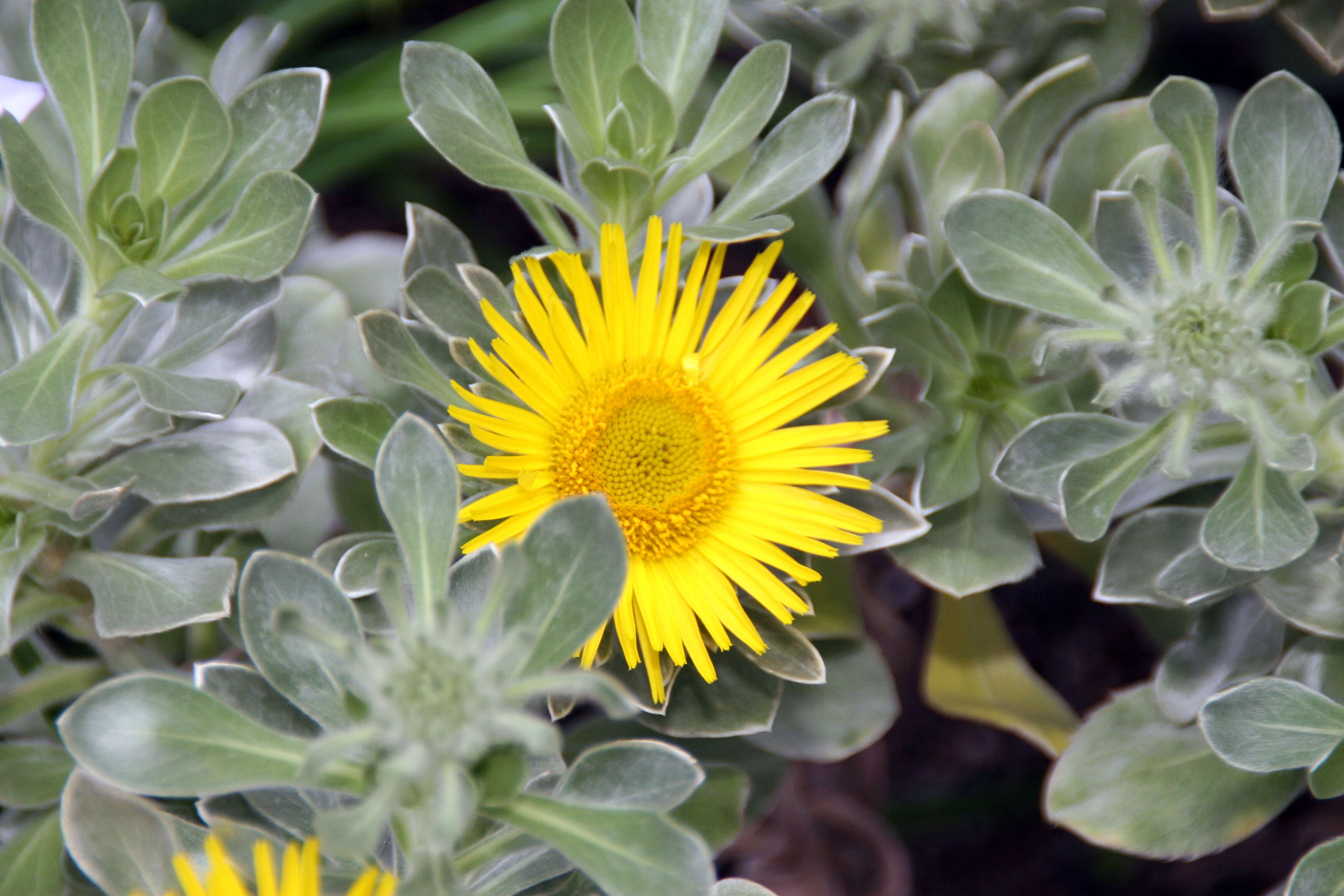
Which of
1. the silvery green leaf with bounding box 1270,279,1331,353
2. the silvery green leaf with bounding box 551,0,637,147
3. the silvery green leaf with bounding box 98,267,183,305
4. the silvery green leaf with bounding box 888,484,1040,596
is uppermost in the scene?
the silvery green leaf with bounding box 551,0,637,147

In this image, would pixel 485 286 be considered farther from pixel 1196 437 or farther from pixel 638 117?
pixel 1196 437

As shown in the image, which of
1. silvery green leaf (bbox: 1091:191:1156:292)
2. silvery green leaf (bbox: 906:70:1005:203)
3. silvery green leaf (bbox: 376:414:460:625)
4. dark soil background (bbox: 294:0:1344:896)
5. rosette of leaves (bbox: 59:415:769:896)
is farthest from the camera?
dark soil background (bbox: 294:0:1344:896)

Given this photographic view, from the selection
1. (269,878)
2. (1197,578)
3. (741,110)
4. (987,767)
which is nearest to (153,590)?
(269,878)

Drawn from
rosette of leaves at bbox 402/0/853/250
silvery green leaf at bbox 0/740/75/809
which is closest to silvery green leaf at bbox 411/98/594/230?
rosette of leaves at bbox 402/0/853/250

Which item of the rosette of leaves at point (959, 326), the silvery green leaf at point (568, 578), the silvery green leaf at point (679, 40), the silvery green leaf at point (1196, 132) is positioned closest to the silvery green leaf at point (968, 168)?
the rosette of leaves at point (959, 326)

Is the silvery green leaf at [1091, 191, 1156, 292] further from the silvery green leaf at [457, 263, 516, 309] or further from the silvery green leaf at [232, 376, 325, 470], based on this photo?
the silvery green leaf at [232, 376, 325, 470]

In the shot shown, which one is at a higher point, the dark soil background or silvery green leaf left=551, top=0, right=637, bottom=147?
silvery green leaf left=551, top=0, right=637, bottom=147

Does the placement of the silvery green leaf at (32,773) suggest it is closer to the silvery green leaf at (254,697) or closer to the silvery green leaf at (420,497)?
the silvery green leaf at (254,697)
